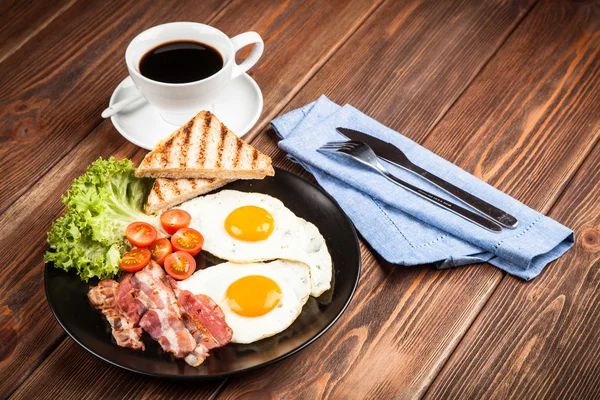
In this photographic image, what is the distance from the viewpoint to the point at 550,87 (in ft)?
10.2

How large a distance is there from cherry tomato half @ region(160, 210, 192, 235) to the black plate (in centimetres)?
34

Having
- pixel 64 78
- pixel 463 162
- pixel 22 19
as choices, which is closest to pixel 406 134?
pixel 463 162

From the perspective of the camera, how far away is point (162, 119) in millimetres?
2822

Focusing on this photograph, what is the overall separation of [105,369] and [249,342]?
19.2 inches

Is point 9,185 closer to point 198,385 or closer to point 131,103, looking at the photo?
point 131,103

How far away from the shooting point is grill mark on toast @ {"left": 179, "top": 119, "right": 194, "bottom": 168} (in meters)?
2.51

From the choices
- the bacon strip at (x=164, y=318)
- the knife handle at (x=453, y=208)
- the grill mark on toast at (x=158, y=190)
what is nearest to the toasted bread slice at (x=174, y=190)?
the grill mark on toast at (x=158, y=190)

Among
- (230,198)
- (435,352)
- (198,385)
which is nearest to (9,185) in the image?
(230,198)

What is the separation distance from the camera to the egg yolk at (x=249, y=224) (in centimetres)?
234

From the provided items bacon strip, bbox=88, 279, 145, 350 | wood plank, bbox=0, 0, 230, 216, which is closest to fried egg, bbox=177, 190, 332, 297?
bacon strip, bbox=88, 279, 145, 350

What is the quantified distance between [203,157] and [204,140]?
0.31 feet

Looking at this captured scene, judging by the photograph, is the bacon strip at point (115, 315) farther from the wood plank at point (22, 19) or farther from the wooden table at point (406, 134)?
the wood plank at point (22, 19)

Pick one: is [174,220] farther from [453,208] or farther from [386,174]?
[453,208]

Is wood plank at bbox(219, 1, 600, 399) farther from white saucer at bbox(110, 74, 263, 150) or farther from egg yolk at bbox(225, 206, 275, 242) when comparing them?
egg yolk at bbox(225, 206, 275, 242)
